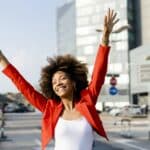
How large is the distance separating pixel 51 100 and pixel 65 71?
0.22m

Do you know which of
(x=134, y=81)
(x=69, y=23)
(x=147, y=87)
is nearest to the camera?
(x=147, y=87)

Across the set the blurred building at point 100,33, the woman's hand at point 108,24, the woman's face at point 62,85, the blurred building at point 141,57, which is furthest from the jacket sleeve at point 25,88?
the blurred building at point 100,33

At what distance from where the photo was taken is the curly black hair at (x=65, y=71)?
421 cm

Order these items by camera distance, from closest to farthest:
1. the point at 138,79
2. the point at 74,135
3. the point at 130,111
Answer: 1. the point at 74,135
2. the point at 130,111
3. the point at 138,79

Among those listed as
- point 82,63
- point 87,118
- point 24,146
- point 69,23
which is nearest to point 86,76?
point 82,63

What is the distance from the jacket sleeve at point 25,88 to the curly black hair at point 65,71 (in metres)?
0.08

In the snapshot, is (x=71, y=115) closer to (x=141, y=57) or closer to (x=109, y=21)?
(x=109, y=21)

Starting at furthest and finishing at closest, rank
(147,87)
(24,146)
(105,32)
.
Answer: (147,87) < (24,146) < (105,32)

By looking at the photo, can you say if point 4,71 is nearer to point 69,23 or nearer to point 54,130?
point 54,130

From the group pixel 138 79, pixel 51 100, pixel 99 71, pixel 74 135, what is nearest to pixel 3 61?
pixel 51 100

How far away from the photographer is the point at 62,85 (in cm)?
410

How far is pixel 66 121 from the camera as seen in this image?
398 cm

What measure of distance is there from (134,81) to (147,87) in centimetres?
764

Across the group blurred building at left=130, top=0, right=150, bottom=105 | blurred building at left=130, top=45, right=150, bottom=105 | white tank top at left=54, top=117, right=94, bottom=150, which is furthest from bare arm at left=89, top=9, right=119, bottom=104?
A: blurred building at left=130, top=45, right=150, bottom=105
